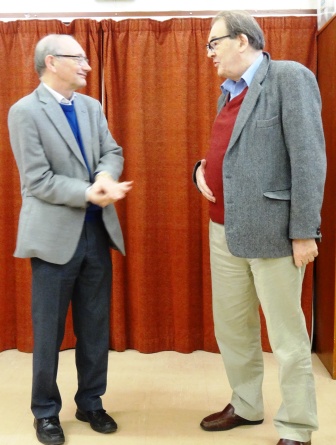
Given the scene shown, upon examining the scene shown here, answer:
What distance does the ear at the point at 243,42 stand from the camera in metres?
Answer: 2.00

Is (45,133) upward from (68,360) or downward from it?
upward

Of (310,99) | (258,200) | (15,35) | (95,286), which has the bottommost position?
(95,286)

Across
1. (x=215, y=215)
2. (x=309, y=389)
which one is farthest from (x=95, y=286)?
(x=309, y=389)

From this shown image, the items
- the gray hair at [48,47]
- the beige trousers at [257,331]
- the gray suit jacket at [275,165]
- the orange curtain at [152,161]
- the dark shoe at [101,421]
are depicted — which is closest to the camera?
the gray suit jacket at [275,165]

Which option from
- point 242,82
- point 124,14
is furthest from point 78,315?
point 124,14

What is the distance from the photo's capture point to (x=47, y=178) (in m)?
2.04

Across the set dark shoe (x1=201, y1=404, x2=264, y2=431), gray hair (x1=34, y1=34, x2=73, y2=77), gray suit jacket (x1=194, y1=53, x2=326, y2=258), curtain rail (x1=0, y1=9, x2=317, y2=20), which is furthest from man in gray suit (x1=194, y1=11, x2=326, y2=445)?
curtain rail (x1=0, y1=9, x2=317, y2=20)

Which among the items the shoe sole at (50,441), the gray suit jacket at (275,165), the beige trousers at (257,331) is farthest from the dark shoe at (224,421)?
the gray suit jacket at (275,165)

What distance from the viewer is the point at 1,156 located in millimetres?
3074

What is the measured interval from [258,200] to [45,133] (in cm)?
80

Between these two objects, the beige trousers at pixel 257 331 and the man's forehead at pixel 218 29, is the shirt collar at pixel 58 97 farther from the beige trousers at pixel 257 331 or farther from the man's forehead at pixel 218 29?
the beige trousers at pixel 257 331

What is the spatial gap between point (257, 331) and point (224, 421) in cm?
39

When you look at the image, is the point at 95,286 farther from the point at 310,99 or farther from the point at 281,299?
the point at 310,99

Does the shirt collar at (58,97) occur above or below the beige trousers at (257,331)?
above
